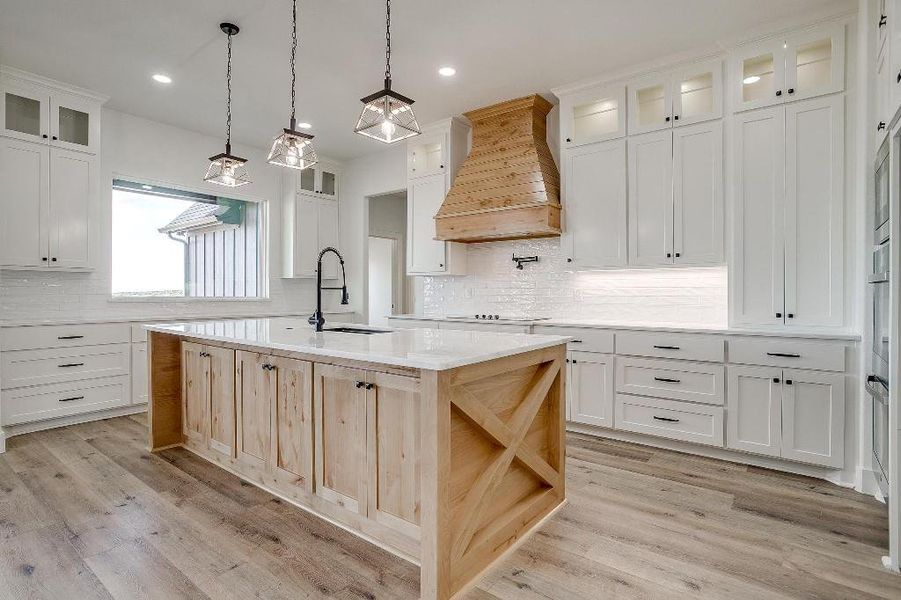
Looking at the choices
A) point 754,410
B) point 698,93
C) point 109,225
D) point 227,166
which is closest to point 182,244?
point 109,225

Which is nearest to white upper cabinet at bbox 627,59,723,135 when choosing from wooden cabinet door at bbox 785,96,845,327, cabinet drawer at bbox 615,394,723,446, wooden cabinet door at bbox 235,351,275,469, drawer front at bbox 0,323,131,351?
wooden cabinet door at bbox 785,96,845,327

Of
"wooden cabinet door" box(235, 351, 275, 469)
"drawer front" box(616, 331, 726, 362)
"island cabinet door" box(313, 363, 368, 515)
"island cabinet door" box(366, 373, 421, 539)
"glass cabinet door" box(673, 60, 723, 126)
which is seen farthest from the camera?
"glass cabinet door" box(673, 60, 723, 126)

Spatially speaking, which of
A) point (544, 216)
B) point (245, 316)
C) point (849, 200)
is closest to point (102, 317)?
point (245, 316)

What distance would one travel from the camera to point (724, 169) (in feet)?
11.7

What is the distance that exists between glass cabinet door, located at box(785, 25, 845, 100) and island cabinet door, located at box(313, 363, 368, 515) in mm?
3404

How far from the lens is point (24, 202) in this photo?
3.98m

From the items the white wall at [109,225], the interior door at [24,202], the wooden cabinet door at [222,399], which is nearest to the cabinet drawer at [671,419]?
the wooden cabinet door at [222,399]

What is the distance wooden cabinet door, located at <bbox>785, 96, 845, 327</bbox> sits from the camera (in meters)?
3.07

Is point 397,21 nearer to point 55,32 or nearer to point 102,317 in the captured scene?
point 55,32

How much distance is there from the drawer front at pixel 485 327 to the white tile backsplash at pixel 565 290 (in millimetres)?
616

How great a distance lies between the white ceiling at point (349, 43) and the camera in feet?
10.1

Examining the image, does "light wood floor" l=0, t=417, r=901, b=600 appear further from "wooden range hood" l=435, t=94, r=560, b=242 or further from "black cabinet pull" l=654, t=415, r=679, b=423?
"wooden range hood" l=435, t=94, r=560, b=242

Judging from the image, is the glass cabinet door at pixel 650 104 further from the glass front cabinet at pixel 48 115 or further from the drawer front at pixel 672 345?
the glass front cabinet at pixel 48 115

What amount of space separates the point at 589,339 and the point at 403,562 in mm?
2360
